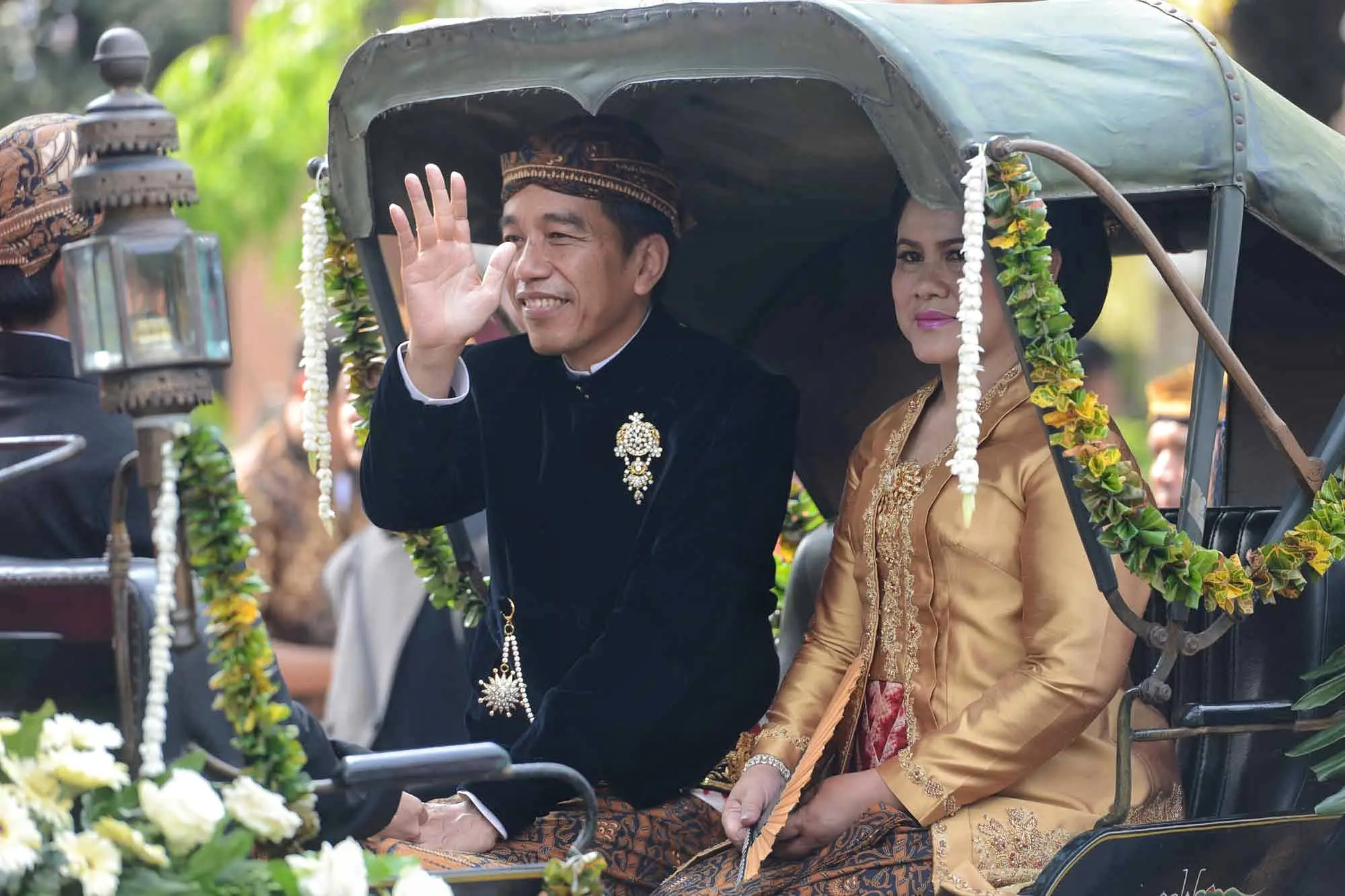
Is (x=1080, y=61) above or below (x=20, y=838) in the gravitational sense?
above

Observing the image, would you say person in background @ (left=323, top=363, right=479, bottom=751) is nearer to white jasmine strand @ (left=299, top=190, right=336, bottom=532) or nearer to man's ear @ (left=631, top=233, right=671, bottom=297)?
white jasmine strand @ (left=299, top=190, right=336, bottom=532)

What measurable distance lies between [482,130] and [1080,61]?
143 cm

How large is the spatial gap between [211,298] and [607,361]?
146cm

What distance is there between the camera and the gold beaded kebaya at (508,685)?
390 centimetres

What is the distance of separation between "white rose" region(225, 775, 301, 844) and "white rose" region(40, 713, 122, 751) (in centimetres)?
17

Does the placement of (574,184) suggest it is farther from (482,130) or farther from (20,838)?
(20,838)

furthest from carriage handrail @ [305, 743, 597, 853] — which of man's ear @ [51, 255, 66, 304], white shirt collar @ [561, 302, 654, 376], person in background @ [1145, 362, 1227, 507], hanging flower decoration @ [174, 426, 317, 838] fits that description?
person in background @ [1145, 362, 1227, 507]

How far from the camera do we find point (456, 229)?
3.64m

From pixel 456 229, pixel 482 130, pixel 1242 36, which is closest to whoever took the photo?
pixel 456 229

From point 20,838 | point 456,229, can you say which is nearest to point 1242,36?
point 456,229

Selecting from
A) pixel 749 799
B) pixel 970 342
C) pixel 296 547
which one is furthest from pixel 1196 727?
pixel 296 547

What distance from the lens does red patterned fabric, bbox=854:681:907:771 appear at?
3688mm

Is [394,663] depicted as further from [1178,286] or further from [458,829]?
[1178,286]

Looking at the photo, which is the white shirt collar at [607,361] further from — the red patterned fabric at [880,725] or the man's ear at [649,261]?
the red patterned fabric at [880,725]
